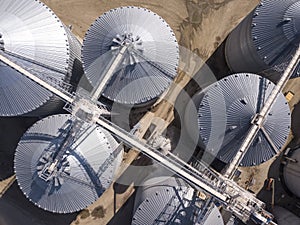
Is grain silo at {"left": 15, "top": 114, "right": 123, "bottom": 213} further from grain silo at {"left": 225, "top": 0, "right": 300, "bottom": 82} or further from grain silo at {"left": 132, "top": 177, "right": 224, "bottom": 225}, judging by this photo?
grain silo at {"left": 225, "top": 0, "right": 300, "bottom": 82}

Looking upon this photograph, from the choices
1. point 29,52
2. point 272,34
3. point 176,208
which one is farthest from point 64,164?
point 272,34

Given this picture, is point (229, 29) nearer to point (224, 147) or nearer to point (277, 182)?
point (224, 147)

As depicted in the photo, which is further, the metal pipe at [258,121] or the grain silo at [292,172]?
the grain silo at [292,172]

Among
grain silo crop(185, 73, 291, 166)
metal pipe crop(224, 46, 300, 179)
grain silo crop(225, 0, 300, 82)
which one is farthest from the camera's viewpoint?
grain silo crop(185, 73, 291, 166)

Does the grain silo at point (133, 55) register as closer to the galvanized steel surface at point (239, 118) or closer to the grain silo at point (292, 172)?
the galvanized steel surface at point (239, 118)

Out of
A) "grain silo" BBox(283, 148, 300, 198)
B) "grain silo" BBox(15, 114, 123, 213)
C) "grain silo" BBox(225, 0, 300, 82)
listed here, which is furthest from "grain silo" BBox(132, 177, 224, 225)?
"grain silo" BBox(225, 0, 300, 82)

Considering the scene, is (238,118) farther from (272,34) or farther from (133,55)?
(133,55)

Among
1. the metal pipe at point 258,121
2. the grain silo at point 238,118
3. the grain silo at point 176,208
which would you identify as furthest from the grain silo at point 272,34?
the grain silo at point 176,208
